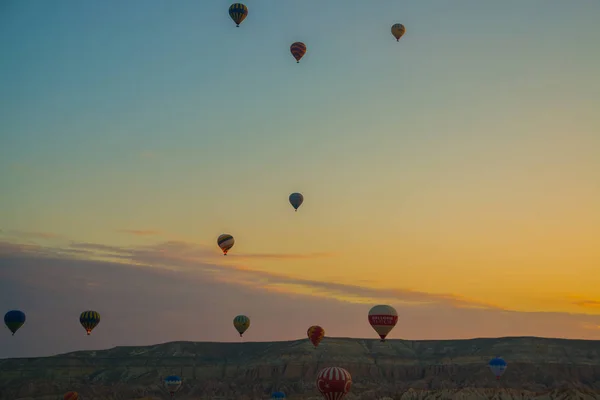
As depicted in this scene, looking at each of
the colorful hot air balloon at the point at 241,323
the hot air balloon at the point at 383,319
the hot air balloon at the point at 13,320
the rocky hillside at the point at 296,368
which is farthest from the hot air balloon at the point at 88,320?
the rocky hillside at the point at 296,368

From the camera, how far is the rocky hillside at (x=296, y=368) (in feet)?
493

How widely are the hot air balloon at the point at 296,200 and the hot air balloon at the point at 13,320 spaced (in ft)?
141

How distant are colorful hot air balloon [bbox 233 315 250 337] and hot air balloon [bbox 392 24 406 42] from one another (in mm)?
52160

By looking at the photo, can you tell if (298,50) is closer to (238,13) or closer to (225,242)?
(238,13)

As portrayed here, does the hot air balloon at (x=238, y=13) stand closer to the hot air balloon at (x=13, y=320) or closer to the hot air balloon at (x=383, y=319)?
the hot air balloon at (x=383, y=319)

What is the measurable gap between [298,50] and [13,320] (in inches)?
2166

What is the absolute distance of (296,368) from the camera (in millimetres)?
167250

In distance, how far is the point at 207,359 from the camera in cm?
18362

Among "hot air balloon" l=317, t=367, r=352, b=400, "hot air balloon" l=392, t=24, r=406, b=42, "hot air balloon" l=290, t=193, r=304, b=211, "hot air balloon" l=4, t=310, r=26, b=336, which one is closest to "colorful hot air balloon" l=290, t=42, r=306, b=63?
"hot air balloon" l=392, t=24, r=406, b=42

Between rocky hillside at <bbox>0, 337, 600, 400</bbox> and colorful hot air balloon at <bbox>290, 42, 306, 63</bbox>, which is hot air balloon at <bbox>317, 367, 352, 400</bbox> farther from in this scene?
rocky hillside at <bbox>0, 337, 600, 400</bbox>

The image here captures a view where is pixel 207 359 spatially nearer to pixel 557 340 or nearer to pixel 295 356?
pixel 295 356

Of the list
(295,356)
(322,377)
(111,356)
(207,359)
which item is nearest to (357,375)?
(295,356)

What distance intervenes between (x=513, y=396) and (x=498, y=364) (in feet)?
18.1

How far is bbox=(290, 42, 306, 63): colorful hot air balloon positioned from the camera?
8769 cm
